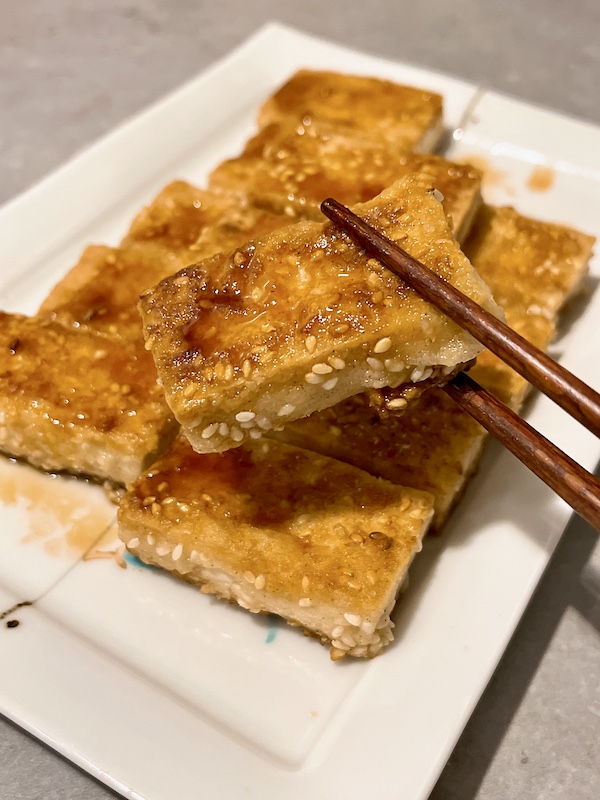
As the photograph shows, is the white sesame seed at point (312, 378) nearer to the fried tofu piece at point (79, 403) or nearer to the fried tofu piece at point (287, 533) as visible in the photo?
the fried tofu piece at point (287, 533)

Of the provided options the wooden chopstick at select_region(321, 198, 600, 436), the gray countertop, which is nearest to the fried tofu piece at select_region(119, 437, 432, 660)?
the wooden chopstick at select_region(321, 198, 600, 436)

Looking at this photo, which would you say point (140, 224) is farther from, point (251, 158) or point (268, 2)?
point (268, 2)

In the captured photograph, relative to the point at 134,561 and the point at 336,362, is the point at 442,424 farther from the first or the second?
the point at 134,561

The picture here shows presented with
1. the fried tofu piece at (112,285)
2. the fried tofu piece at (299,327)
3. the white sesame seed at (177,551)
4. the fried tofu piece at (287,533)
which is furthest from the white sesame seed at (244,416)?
the fried tofu piece at (112,285)

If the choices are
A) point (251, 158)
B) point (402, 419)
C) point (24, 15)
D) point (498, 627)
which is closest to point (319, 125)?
point (251, 158)

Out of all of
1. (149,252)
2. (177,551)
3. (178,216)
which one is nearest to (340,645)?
(177,551)
